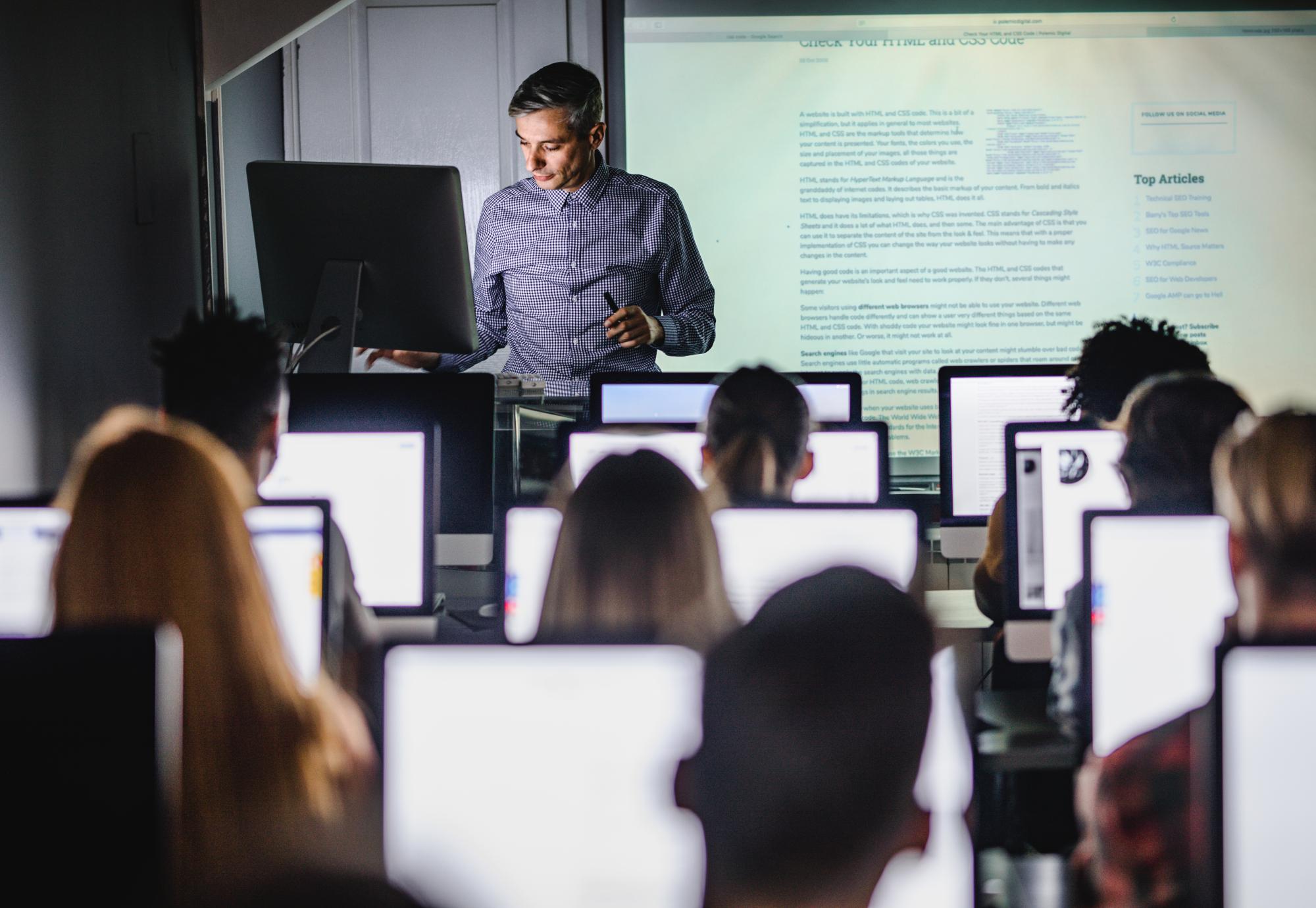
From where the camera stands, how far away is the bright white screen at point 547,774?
1.06 meters

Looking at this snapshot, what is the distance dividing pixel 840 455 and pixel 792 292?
2.27 meters

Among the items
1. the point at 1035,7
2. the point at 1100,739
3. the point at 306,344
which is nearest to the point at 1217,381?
the point at 1100,739

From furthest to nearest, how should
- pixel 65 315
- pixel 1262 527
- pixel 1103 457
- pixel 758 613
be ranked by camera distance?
pixel 65 315
pixel 1103 457
pixel 1262 527
pixel 758 613

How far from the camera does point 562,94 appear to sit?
11.9 ft

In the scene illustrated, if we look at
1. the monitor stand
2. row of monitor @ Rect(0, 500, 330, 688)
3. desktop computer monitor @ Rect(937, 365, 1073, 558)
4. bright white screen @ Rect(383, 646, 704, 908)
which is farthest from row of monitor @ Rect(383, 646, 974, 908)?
desktop computer monitor @ Rect(937, 365, 1073, 558)

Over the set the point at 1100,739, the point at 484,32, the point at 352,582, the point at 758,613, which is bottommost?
the point at 1100,739

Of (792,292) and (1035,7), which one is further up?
(1035,7)

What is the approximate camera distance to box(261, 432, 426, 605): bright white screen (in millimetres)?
2271

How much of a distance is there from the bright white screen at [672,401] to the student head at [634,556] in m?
1.45

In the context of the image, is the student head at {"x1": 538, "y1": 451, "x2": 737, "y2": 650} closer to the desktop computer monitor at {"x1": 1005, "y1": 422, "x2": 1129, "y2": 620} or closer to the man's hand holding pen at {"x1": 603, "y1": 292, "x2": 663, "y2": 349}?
the desktop computer monitor at {"x1": 1005, "y1": 422, "x2": 1129, "y2": 620}

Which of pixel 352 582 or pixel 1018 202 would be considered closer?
pixel 352 582

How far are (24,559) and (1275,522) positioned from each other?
5.35 ft

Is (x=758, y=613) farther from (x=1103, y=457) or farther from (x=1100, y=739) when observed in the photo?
(x=1103, y=457)

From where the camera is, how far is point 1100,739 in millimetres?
1654
